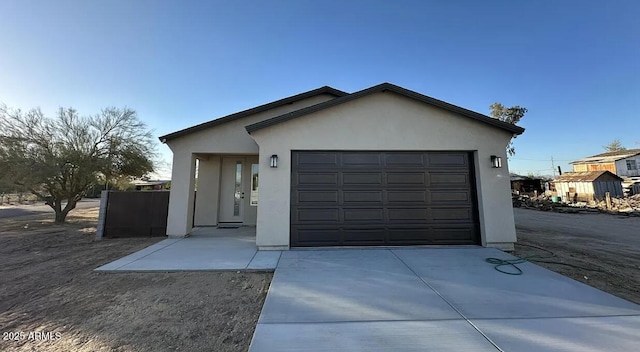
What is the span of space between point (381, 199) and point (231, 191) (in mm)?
6536

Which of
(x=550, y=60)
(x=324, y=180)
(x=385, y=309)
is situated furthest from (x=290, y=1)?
(x=550, y=60)

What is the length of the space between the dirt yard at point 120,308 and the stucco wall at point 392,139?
2588 mm

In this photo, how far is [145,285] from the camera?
164 inches

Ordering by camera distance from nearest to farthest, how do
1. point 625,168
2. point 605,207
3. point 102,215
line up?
1. point 102,215
2. point 605,207
3. point 625,168

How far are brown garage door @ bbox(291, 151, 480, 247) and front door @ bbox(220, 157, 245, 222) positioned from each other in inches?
179

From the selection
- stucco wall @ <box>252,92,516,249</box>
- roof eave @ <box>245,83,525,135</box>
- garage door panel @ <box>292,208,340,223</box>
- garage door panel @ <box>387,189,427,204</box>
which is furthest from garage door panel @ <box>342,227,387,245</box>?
roof eave @ <box>245,83,525,135</box>

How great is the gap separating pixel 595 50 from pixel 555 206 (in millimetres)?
13184

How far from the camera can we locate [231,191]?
1003cm

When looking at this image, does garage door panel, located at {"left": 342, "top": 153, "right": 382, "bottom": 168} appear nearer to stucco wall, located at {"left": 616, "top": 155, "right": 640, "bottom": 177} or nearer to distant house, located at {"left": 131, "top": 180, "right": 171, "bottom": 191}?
distant house, located at {"left": 131, "top": 180, "right": 171, "bottom": 191}

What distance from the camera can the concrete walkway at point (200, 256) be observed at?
4.95 m

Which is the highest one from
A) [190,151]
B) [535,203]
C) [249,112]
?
[249,112]

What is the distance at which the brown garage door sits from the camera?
20.8ft

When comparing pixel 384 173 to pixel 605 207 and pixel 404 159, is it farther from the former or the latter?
pixel 605 207

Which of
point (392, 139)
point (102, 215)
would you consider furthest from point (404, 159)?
point (102, 215)
